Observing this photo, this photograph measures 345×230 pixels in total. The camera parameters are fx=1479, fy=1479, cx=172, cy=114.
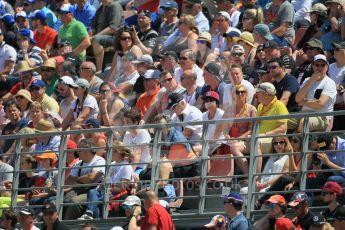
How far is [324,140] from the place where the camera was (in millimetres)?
16453

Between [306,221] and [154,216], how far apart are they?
168 centimetres

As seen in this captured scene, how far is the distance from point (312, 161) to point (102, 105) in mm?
2761

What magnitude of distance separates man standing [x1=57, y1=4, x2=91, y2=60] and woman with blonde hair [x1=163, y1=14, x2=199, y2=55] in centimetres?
349

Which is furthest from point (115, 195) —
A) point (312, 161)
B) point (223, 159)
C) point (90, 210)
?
point (312, 161)

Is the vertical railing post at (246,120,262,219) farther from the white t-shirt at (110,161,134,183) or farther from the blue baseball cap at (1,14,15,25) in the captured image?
the blue baseball cap at (1,14,15,25)

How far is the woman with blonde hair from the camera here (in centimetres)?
1623

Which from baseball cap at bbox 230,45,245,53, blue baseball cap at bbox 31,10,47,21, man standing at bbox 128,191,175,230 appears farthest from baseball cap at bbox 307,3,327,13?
blue baseball cap at bbox 31,10,47,21

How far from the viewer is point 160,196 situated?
1742 cm

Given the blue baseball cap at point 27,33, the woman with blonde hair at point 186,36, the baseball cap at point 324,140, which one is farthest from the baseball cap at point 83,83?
the blue baseball cap at point 27,33

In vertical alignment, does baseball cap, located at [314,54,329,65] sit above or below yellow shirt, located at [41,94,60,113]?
above

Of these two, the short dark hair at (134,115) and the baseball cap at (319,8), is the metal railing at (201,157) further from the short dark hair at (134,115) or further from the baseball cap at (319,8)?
the baseball cap at (319,8)

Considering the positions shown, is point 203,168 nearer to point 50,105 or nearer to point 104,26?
point 50,105

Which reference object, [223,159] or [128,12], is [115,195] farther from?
[128,12]

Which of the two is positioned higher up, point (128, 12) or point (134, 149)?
point (128, 12)
